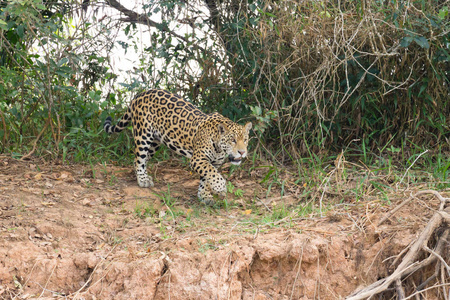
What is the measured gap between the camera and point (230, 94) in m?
7.32

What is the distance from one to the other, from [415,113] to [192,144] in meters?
2.99

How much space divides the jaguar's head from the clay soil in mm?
719

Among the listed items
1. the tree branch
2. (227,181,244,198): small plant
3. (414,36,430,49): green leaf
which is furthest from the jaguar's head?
(414,36,430,49): green leaf

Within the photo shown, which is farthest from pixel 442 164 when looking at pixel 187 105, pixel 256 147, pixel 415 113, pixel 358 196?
pixel 187 105

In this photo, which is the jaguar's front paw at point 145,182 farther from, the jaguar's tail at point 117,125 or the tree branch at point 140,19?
the tree branch at point 140,19

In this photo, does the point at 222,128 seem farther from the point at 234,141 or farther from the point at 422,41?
the point at 422,41

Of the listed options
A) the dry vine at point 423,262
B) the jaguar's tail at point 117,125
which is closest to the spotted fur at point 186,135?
the jaguar's tail at point 117,125

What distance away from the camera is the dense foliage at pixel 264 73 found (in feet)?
20.0

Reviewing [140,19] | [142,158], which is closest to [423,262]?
[142,158]

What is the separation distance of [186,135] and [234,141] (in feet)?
2.45

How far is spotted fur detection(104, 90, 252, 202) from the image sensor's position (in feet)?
19.3

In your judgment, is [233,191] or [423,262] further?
[233,191]

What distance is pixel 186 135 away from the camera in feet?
20.7

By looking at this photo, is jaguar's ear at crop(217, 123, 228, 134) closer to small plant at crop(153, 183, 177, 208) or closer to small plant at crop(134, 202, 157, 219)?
small plant at crop(153, 183, 177, 208)
